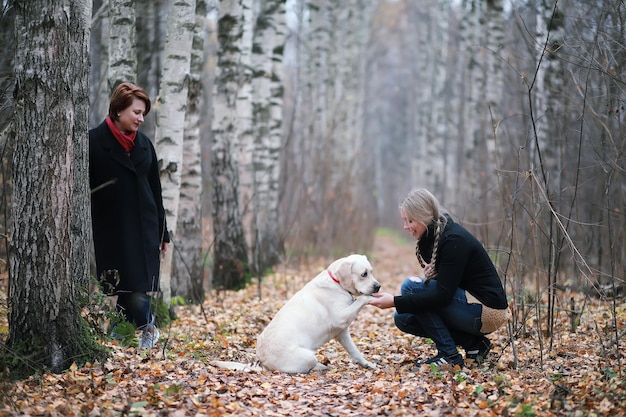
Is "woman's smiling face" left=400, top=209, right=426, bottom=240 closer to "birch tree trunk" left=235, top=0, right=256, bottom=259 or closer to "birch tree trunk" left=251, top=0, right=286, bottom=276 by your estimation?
"birch tree trunk" left=235, top=0, right=256, bottom=259

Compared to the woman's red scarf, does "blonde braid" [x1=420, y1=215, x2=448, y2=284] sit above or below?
below

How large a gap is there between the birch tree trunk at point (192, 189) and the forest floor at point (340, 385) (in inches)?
83.9

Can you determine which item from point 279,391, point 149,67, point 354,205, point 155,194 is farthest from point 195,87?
point 354,205

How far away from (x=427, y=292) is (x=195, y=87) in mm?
4189

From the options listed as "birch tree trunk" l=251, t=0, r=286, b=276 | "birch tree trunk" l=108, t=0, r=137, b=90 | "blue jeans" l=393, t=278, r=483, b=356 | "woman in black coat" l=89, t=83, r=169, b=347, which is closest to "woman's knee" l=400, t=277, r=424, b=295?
"blue jeans" l=393, t=278, r=483, b=356

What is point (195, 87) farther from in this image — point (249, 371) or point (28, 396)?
point (28, 396)

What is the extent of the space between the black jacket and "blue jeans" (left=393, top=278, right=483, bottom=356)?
0.32 feet

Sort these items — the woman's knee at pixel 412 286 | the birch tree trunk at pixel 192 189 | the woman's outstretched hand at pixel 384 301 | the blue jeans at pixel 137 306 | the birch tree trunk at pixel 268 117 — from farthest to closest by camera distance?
1. the birch tree trunk at pixel 268 117
2. the birch tree trunk at pixel 192 189
3. the blue jeans at pixel 137 306
4. the woman's knee at pixel 412 286
5. the woman's outstretched hand at pixel 384 301

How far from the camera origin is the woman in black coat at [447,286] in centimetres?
540

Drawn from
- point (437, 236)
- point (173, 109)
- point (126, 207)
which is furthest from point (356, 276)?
point (173, 109)

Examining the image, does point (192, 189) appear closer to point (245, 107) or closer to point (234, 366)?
point (245, 107)

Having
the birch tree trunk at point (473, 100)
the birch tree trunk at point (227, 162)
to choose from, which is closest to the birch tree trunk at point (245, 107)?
the birch tree trunk at point (227, 162)

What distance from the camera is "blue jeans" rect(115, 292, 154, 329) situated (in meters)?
5.89

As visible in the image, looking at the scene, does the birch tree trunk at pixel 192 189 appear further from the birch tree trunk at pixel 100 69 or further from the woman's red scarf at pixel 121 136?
the woman's red scarf at pixel 121 136
